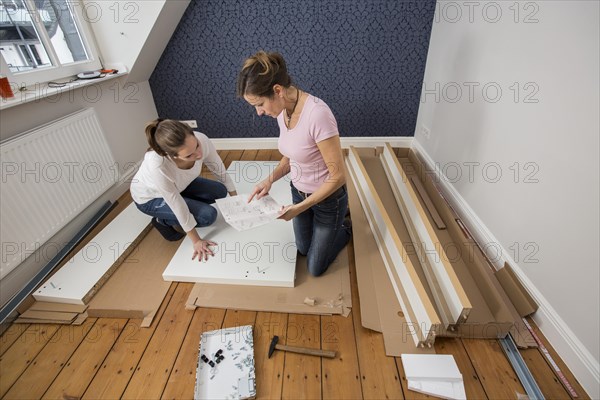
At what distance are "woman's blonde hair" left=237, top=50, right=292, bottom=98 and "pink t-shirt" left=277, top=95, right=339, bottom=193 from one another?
0.52 feet

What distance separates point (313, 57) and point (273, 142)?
2.94 ft

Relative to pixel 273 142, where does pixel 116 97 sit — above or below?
above

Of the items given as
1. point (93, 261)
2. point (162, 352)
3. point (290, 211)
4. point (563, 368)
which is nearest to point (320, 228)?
point (290, 211)

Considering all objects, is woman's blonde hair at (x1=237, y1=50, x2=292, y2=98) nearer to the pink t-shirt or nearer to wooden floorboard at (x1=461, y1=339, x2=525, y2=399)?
the pink t-shirt

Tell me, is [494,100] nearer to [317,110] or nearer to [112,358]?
[317,110]

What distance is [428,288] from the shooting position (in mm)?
1509

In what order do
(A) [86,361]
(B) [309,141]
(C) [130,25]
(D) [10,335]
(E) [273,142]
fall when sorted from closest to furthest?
(B) [309,141]
(A) [86,361]
(D) [10,335]
(C) [130,25]
(E) [273,142]

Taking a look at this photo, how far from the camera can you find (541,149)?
4.53 feet

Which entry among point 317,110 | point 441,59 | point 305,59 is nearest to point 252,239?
point 317,110

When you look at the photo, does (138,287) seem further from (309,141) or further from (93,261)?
(309,141)

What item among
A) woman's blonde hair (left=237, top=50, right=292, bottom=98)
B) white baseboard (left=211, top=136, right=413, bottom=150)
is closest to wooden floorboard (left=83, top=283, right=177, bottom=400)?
woman's blonde hair (left=237, top=50, right=292, bottom=98)

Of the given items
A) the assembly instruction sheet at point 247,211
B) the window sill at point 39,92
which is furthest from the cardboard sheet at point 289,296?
the window sill at point 39,92

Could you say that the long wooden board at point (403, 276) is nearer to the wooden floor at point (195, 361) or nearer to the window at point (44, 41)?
the wooden floor at point (195, 361)

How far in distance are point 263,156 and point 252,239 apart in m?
1.33
